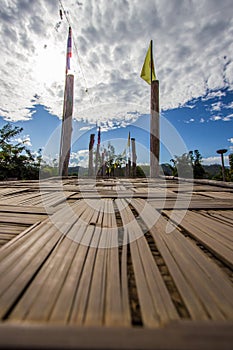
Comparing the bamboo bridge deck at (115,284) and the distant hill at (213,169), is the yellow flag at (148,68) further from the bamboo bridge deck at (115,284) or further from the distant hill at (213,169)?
the distant hill at (213,169)

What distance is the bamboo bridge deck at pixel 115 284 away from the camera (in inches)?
10.2

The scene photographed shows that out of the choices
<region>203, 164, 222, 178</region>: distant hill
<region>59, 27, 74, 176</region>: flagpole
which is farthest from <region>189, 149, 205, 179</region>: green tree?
<region>59, 27, 74, 176</region>: flagpole

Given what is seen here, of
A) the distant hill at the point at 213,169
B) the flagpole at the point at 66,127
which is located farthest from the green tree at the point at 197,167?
the flagpole at the point at 66,127

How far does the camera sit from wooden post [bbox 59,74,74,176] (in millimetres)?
A: 4027

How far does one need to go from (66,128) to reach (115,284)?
399cm

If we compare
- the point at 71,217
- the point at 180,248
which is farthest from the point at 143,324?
the point at 71,217

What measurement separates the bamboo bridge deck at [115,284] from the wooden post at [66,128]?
3.40 m

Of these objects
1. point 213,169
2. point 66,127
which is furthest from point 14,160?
point 213,169

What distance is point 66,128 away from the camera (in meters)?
4.04

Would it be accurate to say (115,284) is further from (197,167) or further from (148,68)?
(197,167)

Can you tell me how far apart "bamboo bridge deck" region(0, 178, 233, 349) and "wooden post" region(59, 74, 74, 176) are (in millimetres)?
3398

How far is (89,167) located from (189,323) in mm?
9790

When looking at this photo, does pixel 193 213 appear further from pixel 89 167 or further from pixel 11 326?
pixel 89 167

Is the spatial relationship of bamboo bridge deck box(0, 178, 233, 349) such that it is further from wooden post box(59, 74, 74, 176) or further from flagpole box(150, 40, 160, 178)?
wooden post box(59, 74, 74, 176)
